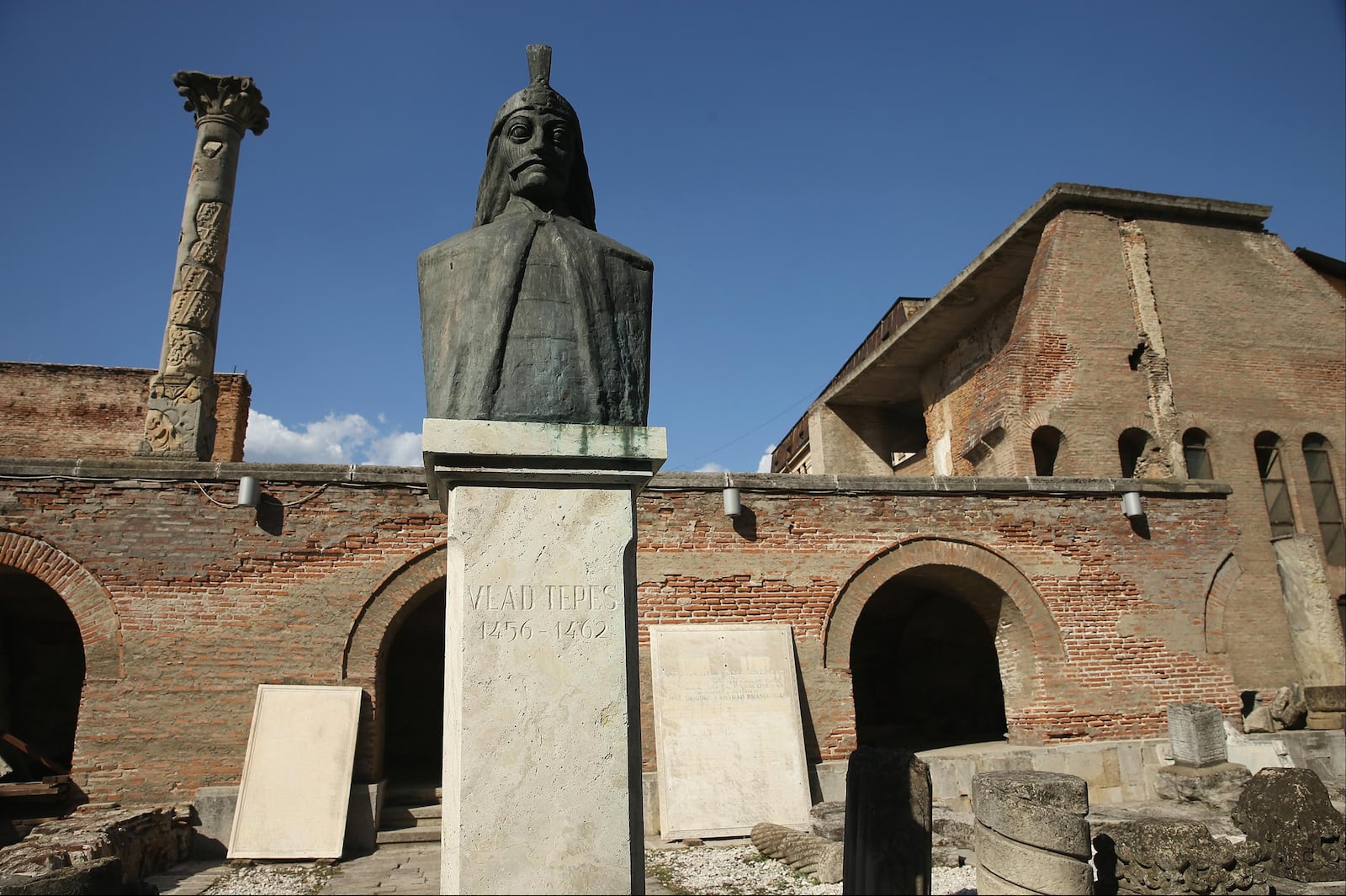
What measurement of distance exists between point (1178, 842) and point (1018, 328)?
995cm

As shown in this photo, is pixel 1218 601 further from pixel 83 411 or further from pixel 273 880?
pixel 83 411

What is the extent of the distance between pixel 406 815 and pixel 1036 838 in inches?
245

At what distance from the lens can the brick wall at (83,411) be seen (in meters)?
18.8

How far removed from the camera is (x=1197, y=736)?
9.99 metres

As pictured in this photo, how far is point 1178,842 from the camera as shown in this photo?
19.9 feet

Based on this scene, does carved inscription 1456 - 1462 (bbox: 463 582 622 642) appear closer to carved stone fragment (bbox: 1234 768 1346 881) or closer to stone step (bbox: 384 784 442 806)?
carved stone fragment (bbox: 1234 768 1346 881)

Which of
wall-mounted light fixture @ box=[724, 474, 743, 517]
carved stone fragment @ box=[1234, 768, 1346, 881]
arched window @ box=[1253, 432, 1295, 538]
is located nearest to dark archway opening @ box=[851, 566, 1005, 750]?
wall-mounted light fixture @ box=[724, 474, 743, 517]

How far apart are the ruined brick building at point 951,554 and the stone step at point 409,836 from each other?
0.55 meters

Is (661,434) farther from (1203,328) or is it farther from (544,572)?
(1203,328)

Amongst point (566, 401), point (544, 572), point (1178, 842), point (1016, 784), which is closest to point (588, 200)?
point (566, 401)

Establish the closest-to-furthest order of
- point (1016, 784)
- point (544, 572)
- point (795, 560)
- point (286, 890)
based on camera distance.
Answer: point (544, 572) < point (1016, 784) < point (286, 890) < point (795, 560)

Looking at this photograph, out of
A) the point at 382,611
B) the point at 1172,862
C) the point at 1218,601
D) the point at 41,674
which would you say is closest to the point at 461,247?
the point at 1172,862

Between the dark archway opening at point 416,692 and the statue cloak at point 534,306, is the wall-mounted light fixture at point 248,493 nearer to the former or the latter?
the dark archway opening at point 416,692

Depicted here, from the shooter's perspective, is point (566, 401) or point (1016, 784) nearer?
point (566, 401)
